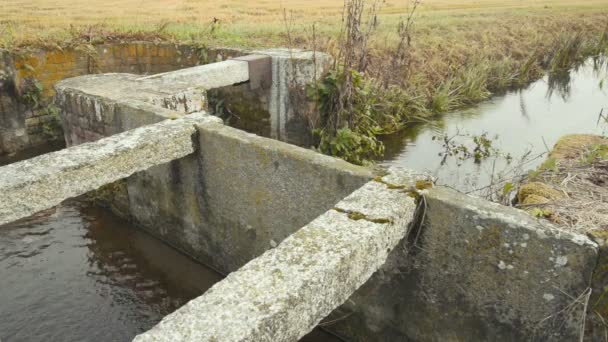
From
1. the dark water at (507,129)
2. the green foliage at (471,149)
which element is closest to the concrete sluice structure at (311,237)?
the dark water at (507,129)

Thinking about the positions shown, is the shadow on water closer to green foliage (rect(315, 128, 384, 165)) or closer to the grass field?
green foliage (rect(315, 128, 384, 165))

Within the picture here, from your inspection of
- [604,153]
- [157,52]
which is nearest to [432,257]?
[604,153]

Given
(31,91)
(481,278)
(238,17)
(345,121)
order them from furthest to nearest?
(238,17) < (31,91) < (345,121) < (481,278)

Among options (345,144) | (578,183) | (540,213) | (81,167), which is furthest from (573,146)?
(81,167)

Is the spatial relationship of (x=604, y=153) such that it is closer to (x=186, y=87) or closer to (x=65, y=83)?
(x=186, y=87)

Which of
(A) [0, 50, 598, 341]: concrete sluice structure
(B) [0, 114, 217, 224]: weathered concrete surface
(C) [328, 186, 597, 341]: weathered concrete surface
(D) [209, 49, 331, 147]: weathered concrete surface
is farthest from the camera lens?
(D) [209, 49, 331, 147]: weathered concrete surface

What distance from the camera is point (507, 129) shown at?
9.23 meters

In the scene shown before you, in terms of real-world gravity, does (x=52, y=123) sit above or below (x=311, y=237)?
below

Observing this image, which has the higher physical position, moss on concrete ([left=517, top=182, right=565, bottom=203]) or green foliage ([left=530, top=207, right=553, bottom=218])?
green foliage ([left=530, top=207, right=553, bottom=218])

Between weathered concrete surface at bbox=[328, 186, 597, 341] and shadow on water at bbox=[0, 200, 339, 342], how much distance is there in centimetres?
99

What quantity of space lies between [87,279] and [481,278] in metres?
3.66

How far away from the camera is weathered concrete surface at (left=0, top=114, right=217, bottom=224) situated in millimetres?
3371

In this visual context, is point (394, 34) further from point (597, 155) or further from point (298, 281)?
point (298, 281)

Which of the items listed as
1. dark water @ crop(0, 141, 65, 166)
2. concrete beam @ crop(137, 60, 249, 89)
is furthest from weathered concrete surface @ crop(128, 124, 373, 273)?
dark water @ crop(0, 141, 65, 166)
